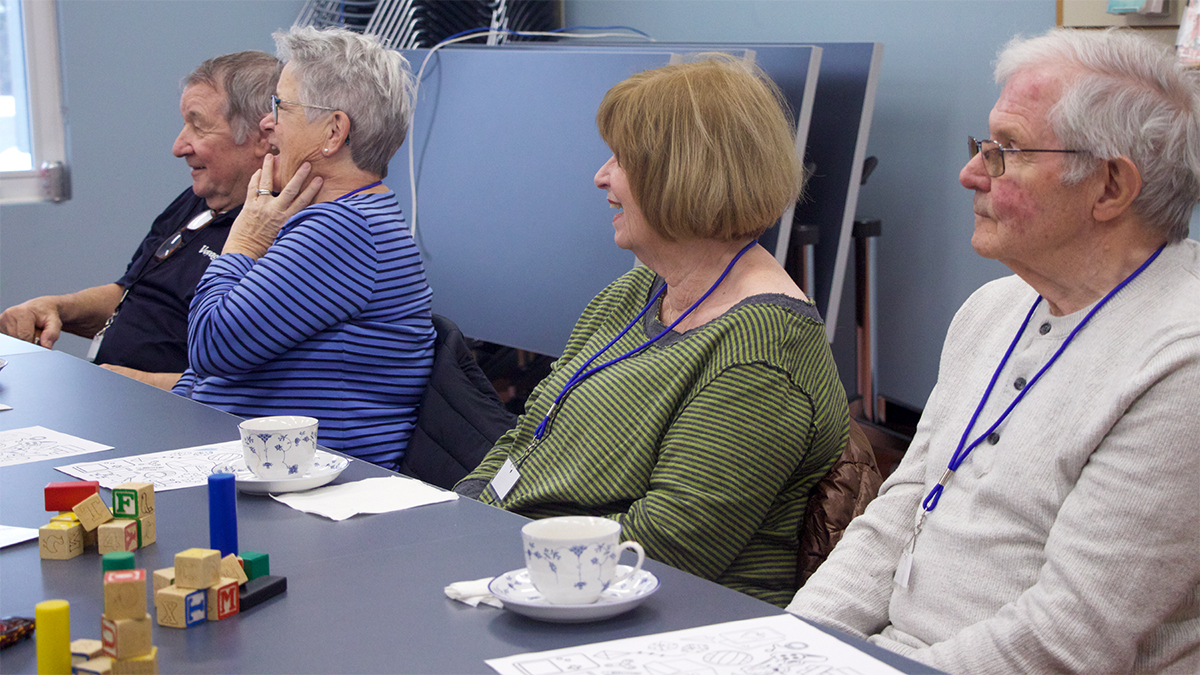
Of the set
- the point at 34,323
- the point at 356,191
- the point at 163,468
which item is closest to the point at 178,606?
the point at 163,468

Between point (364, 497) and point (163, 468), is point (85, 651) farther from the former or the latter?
point (163, 468)

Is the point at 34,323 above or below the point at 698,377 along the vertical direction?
below

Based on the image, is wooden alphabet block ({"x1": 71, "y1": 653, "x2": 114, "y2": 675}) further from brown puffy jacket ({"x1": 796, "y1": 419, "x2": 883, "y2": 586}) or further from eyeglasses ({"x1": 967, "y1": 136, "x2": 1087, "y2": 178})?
eyeglasses ({"x1": 967, "y1": 136, "x2": 1087, "y2": 178})

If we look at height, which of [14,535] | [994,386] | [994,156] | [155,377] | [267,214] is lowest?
[155,377]

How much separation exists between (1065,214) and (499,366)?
111 inches

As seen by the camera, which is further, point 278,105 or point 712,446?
point 278,105

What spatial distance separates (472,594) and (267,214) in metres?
1.43

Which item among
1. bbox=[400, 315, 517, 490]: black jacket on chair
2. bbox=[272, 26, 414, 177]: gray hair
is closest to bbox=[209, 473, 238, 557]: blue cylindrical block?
bbox=[400, 315, 517, 490]: black jacket on chair

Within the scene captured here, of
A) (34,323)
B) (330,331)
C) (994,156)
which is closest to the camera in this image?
(994,156)

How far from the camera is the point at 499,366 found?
152 inches

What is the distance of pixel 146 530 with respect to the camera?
1.12 metres

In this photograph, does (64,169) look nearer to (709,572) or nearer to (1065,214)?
(709,572)

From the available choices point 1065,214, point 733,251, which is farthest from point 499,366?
point 1065,214

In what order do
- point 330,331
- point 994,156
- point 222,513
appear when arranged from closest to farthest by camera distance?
point 222,513
point 994,156
point 330,331
